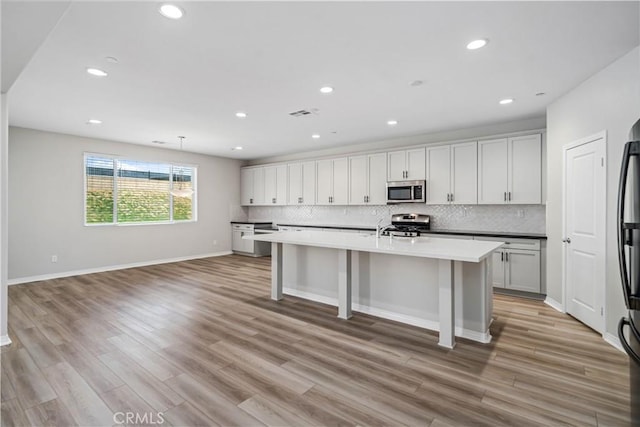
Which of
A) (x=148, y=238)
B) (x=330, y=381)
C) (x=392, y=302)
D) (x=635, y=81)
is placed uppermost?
(x=635, y=81)

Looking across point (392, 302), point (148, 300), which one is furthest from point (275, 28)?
point (148, 300)

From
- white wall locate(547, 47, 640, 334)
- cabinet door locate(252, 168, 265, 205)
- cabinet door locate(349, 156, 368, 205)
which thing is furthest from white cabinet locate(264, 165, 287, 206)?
white wall locate(547, 47, 640, 334)

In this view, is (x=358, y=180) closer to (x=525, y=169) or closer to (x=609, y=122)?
(x=525, y=169)

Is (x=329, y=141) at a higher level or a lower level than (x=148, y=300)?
higher

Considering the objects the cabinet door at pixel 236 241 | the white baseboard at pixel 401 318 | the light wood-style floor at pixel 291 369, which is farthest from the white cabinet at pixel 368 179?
the cabinet door at pixel 236 241

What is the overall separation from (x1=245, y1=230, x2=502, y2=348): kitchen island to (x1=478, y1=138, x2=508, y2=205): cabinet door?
1.94 metres

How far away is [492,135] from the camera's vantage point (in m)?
5.08

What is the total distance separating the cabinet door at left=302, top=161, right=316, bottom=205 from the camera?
7340mm

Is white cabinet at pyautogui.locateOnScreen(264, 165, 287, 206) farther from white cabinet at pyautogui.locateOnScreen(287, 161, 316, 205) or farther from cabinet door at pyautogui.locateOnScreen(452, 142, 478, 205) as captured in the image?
cabinet door at pyautogui.locateOnScreen(452, 142, 478, 205)

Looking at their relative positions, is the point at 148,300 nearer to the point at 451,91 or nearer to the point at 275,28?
the point at 275,28

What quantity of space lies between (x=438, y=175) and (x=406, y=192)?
2.03 feet


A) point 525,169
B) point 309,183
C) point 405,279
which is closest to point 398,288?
point 405,279

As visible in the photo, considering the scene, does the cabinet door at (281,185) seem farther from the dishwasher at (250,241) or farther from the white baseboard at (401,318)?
the white baseboard at (401,318)

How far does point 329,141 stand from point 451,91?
318 centimetres
